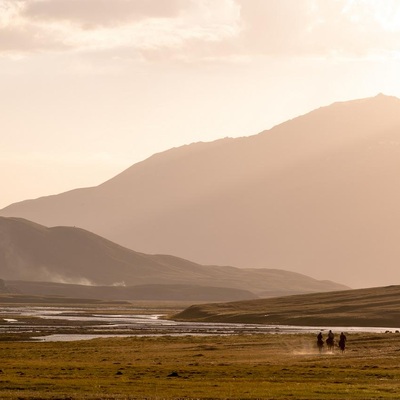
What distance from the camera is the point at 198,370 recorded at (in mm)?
67750

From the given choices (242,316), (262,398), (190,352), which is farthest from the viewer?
(242,316)

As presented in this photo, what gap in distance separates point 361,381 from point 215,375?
32.9ft

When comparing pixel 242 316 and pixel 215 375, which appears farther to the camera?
pixel 242 316

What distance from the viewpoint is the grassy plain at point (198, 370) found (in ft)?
171

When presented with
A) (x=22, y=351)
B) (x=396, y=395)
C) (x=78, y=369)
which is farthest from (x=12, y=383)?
(x=22, y=351)

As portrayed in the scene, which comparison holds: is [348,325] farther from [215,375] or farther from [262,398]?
[262,398]

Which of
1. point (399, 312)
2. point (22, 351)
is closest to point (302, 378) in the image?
point (22, 351)

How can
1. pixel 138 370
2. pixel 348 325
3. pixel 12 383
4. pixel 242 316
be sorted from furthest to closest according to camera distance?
1. pixel 242 316
2. pixel 348 325
3. pixel 138 370
4. pixel 12 383

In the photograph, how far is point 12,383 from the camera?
5697 cm

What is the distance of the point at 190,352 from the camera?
93.7 meters

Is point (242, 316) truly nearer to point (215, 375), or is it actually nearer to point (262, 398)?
point (215, 375)

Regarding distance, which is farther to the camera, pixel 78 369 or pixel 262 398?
pixel 78 369

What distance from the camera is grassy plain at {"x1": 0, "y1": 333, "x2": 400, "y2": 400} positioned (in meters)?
52.2

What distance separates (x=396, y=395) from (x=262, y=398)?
22.3 ft
